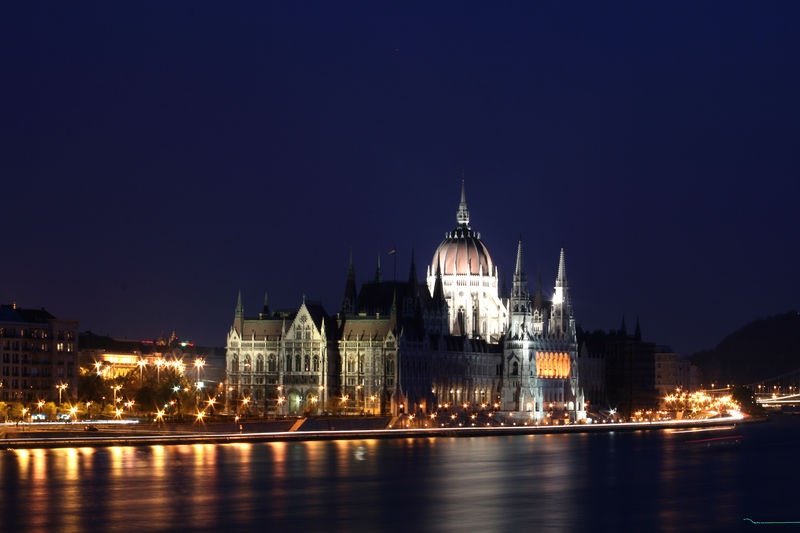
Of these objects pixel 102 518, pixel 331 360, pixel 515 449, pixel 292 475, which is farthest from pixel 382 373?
pixel 102 518

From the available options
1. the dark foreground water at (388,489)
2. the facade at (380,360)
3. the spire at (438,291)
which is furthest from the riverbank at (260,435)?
the spire at (438,291)

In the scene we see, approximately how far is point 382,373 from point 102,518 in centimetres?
9226

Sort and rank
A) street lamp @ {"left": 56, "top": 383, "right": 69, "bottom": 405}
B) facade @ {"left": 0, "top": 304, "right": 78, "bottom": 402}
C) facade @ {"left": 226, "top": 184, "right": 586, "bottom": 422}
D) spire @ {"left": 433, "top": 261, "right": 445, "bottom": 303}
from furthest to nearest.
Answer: spire @ {"left": 433, "top": 261, "right": 445, "bottom": 303}
facade @ {"left": 226, "top": 184, "right": 586, "bottom": 422}
street lamp @ {"left": 56, "top": 383, "right": 69, "bottom": 405}
facade @ {"left": 0, "top": 304, "right": 78, "bottom": 402}

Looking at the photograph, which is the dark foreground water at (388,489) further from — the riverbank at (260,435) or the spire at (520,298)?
the spire at (520,298)

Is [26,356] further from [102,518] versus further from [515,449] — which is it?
[102,518]

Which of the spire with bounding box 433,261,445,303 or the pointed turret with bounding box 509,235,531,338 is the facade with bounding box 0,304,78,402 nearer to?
the spire with bounding box 433,261,445,303

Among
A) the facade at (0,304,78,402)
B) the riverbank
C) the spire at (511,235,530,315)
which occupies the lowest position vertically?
the riverbank

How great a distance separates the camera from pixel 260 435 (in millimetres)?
140125

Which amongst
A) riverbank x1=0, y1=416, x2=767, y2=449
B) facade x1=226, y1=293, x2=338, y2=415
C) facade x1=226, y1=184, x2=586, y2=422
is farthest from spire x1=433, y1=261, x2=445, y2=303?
riverbank x1=0, y1=416, x2=767, y2=449

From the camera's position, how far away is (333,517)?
8131 cm

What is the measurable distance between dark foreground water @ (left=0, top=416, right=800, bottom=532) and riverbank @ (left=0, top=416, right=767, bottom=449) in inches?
105

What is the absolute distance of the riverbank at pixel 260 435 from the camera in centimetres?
12104

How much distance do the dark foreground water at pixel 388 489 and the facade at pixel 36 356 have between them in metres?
35.0

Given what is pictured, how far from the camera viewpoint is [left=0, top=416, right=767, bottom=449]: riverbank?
121 meters
